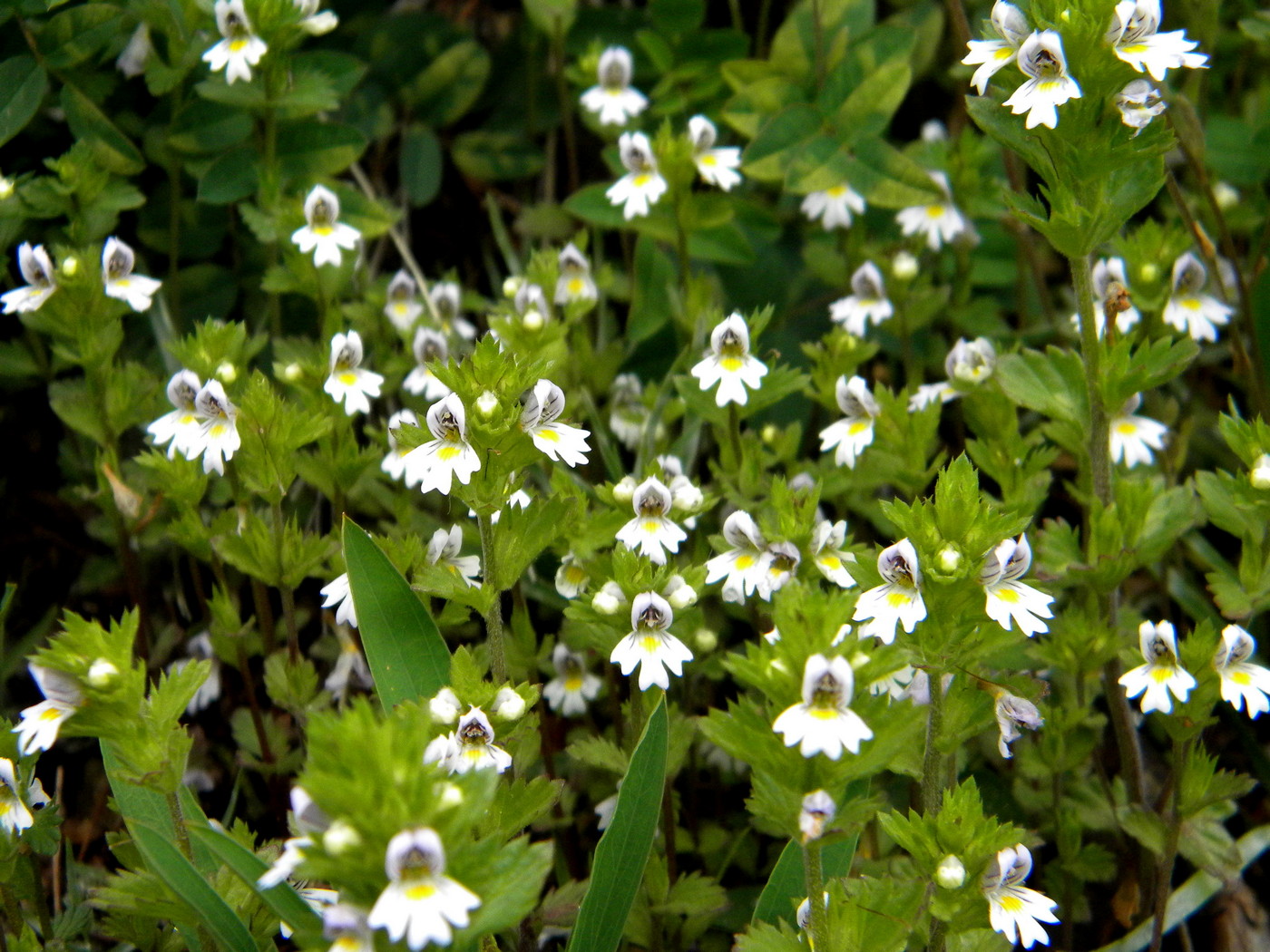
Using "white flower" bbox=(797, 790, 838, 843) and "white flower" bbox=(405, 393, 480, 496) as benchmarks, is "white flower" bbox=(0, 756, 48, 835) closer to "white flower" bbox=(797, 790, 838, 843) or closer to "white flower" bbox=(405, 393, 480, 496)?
"white flower" bbox=(405, 393, 480, 496)

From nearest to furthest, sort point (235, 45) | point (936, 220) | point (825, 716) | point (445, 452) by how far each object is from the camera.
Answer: point (825, 716), point (445, 452), point (235, 45), point (936, 220)

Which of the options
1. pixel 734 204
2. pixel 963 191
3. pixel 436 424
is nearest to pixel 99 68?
pixel 734 204

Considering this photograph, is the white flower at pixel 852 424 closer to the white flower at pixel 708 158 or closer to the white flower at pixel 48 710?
the white flower at pixel 708 158

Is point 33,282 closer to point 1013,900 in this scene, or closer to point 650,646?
point 650,646

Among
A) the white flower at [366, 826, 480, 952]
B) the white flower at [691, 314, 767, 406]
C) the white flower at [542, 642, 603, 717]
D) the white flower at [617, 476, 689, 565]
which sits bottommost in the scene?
the white flower at [542, 642, 603, 717]

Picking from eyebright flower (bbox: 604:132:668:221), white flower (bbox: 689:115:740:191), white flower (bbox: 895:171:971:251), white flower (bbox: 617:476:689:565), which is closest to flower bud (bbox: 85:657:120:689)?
white flower (bbox: 617:476:689:565)

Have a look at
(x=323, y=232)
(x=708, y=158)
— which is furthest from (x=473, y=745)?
(x=708, y=158)

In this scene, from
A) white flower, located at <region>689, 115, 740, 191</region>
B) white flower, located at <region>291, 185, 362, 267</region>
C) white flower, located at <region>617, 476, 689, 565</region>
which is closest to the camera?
white flower, located at <region>617, 476, 689, 565</region>
